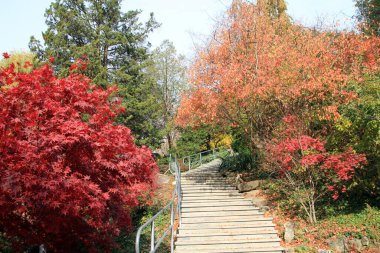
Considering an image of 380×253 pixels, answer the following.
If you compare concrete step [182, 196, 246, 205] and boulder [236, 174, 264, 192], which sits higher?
boulder [236, 174, 264, 192]

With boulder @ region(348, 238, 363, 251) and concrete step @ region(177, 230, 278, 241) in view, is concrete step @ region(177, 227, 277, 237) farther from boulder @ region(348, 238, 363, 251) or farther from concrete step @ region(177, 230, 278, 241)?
boulder @ region(348, 238, 363, 251)

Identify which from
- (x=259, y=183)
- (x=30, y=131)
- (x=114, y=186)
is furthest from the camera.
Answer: (x=259, y=183)

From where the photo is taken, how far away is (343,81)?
11523 mm

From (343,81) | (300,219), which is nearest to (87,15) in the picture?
(343,81)

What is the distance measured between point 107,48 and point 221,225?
16.8 metres

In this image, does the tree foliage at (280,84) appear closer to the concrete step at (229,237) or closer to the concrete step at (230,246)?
the concrete step at (229,237)

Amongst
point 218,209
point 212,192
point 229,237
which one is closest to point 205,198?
point 212,192

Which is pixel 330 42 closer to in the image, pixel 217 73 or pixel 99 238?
pixel 217 73

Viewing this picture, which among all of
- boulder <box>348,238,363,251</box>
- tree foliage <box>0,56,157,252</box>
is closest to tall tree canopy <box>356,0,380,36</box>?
boulder <box>348,238,363,251</box>

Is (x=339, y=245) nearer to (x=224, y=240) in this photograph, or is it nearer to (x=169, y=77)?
(x=224, y=240)

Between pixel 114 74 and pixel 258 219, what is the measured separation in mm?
15348

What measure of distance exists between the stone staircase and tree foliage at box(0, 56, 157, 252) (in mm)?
2188

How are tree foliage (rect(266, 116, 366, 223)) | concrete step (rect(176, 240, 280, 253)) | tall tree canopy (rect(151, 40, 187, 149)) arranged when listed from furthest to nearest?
1. tall tree canopy (rect(151, 40, 187, 149))
2. tree foliage (rect(266, 116, 366, 223))
3. concrete step (rect(176, 240, 280, 253))

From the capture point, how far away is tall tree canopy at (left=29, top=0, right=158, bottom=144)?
68.2ft
